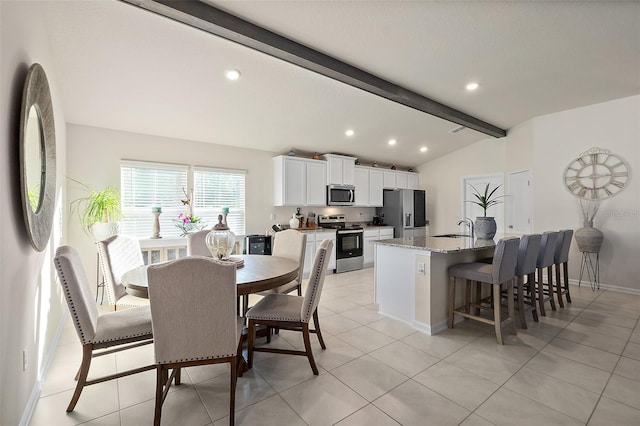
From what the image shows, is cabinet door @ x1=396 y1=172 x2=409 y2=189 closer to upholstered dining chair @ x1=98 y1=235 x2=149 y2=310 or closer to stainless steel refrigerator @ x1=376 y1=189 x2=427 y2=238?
stainless steel refrigerator @ x1=376 y1=189 x2=427 y2=238

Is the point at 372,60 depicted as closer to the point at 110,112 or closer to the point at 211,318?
the point at 211,318

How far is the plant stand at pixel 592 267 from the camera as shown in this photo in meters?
4.55

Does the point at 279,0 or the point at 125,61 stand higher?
the point at 279,0

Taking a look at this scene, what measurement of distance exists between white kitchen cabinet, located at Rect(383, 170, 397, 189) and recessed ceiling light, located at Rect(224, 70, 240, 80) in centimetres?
423

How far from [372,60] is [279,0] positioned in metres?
1.26

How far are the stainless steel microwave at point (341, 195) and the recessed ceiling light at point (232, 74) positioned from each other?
290cm

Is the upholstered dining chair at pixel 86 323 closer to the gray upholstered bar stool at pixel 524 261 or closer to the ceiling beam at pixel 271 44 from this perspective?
the ceiling beam at pixel 271 44

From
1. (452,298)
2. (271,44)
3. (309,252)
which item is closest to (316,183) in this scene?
(309,252)

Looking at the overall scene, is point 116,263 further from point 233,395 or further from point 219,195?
point 219,195

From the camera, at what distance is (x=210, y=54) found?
2.84 meters

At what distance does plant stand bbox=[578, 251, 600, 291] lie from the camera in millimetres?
4555

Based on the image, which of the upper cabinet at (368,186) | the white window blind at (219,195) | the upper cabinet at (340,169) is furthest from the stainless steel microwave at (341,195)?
the white window blind at (219,195)

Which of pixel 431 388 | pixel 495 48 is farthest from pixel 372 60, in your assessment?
pixel 431 388

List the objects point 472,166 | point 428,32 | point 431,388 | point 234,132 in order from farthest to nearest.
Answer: point 472,166 → point 234,132 → point 428,32 → point 431,388
